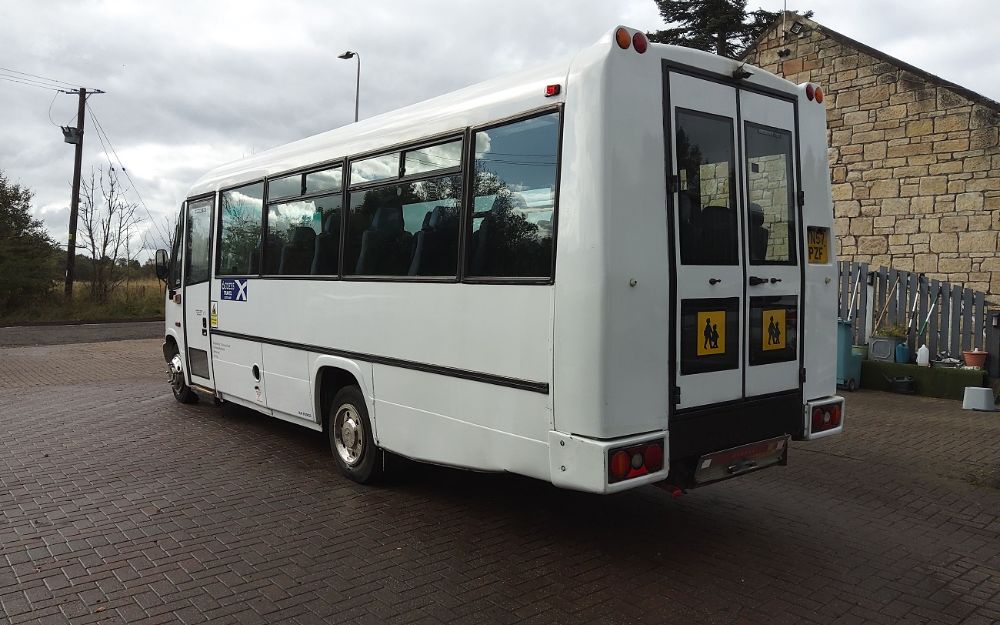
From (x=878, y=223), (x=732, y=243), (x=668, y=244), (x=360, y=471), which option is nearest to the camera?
(x=668, y=244)

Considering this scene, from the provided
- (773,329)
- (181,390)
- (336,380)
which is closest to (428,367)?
(336,380)

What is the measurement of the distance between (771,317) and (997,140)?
9436 mm

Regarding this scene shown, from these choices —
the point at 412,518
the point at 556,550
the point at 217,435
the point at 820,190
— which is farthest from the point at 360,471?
the point at 820,190

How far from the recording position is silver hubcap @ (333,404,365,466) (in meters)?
6.07

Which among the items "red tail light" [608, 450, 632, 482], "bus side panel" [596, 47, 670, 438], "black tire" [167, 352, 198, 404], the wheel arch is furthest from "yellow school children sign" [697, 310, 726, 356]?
"black tire" [167, 352, 198, 404]

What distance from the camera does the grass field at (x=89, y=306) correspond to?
27875 millimetres

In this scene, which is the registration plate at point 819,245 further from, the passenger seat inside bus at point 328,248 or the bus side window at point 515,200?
the passenger seat inside bus at point 328,248

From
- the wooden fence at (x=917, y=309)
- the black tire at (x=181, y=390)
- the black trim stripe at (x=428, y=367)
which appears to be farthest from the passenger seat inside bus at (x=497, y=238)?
the wooden fence at (x=917, y=309)

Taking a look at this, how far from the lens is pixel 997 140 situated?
1174cm

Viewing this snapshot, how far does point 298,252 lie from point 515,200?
9.61 ft

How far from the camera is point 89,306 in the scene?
29.4 meters

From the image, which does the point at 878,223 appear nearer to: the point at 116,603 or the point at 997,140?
the point at 997,140

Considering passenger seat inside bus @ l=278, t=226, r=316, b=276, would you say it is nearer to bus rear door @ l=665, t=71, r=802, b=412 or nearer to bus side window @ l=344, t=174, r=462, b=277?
bus side window @ l=344, t=174, r=462, b=277

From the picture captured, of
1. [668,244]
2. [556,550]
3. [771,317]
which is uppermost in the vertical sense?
[668,244]
